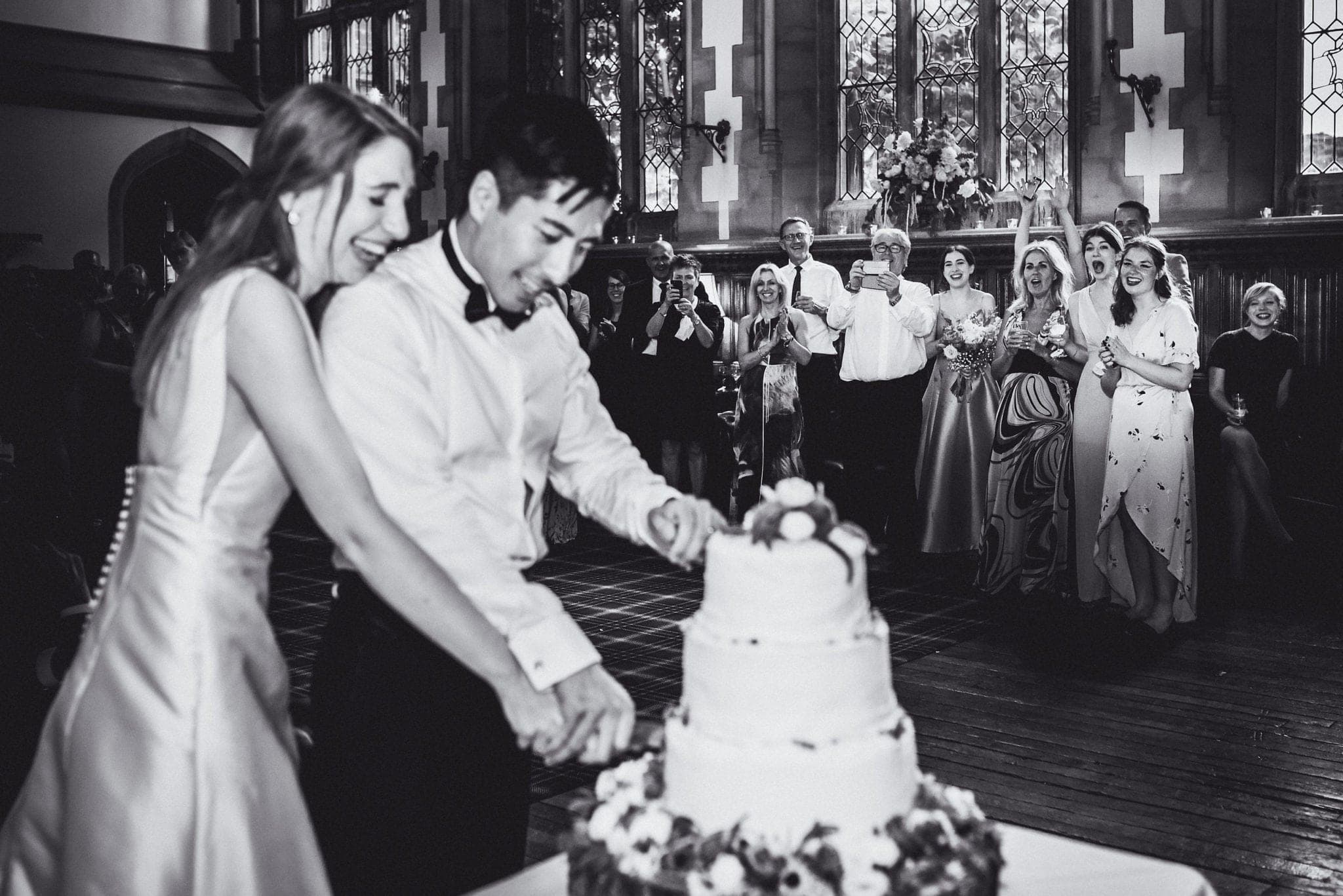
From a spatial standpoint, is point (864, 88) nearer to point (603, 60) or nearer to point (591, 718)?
point (603, 60)

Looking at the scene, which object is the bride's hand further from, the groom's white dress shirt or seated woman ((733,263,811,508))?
seated woman ((733,263,811,508))

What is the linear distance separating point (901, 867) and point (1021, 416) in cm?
531

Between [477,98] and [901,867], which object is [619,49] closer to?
[477,98]

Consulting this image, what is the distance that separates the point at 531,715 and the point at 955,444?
591 centimetres

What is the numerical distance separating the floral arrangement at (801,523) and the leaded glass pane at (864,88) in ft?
28.2

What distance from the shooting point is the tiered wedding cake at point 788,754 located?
1.50m

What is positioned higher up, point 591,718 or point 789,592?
point 789,592

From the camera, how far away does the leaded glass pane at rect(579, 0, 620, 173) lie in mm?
11594

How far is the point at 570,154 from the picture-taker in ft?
5.88

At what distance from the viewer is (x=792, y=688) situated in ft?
5.10

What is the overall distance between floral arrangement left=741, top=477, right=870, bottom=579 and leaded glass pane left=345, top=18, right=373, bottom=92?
1302 cm

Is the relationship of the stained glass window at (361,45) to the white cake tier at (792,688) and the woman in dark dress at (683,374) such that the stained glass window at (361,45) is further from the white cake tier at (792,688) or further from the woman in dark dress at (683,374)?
the white cake tier at (792,688)

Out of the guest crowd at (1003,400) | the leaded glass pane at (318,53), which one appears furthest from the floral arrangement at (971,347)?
the leaded glass pane at (318,53)

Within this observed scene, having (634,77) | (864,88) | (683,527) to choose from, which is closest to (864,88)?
(864,88)
